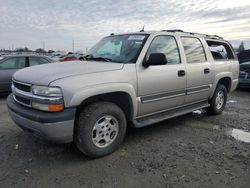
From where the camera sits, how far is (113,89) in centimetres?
367

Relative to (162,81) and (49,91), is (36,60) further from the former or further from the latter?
(49,91)

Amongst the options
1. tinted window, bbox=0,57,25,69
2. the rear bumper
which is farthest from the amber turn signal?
the rear bumper

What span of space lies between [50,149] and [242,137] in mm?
3360

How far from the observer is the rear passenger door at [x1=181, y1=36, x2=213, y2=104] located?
5.06 metres

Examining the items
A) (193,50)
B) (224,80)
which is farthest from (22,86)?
(224,80)

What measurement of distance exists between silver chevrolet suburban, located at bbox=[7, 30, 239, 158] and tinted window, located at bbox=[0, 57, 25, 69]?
445 cm

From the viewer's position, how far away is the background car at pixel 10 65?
27.0 feet

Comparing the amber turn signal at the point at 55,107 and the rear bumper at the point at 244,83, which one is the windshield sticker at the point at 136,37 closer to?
the amber turn signal at the point at 55,107

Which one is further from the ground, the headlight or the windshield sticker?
the windshield sticker

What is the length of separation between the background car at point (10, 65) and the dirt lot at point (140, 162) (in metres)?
3.45

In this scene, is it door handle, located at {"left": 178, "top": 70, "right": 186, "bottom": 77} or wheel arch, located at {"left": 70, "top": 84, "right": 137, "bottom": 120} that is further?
door handle, located at {"left": 178, "top": 70, "right": 186, "bottom": 77}

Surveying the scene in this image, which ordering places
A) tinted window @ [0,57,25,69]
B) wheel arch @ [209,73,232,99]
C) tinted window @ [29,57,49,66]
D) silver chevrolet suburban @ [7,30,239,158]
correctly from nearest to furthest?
silver chevrolet suburban @ [7,30,239,158], wheel arch @ [209,73,232,99], tinted window @ [0,57,25,69], tinted window @ [29,57,49,66]

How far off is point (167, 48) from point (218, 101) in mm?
2386

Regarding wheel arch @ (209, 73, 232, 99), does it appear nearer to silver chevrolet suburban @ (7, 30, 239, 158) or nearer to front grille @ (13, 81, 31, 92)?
silver chevrolet suburban @ (7, 30, 239, 158)
